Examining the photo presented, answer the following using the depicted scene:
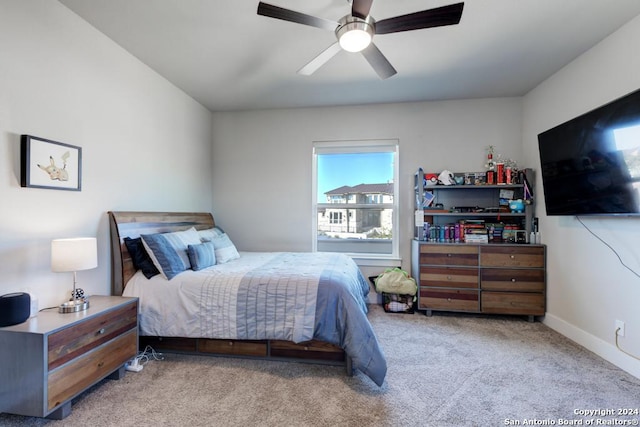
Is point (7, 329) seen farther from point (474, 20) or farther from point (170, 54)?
point (474, 20)

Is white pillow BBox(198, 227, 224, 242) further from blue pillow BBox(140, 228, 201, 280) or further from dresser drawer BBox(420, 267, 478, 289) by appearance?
dresser drawer BBox(420, 267, 478, 289)

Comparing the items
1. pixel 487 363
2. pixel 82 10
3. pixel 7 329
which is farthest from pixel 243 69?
pixel 487 363

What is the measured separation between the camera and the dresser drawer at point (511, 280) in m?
3.21

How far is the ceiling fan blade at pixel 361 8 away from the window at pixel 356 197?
7.28 feet

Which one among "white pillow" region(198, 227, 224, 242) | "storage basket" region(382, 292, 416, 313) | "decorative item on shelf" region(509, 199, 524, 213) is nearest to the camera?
"white pillow" region(198, 227, 224, 242)

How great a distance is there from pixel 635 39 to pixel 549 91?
3.22ft

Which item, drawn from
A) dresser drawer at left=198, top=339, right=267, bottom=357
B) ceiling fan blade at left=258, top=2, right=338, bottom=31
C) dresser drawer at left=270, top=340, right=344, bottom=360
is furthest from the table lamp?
ceiling fan blade at left=258, top=2, right=338, bottom=31

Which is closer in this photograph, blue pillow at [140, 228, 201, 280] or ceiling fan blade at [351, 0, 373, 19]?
ceiling fan blade at [351, 0, 373, 19]

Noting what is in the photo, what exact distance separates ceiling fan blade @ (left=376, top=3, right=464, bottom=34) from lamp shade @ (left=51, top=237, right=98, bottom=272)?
94.9 inches

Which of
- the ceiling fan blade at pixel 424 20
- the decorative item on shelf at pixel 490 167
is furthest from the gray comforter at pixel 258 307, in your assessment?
the decorative item on shelf at pixel 490 167

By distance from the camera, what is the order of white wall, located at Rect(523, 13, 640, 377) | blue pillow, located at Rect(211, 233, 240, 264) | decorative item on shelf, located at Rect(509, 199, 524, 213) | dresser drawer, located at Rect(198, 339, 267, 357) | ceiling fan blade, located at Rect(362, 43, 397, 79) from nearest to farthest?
1. ceiling fan blade, located at Rect(362, 43, 397, 79)
2. white wall, located at Rect(523, 13, 640, 377)
3. dresser drawer, located at Rect(198, 339, 267, 357)
4. blue pillow, located at Rect(211, 233, 240, 264)
5. decorative item on shelf, located at Rect(509, 199, 524, 213)

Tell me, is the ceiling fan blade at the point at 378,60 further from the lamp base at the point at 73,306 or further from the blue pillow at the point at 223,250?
the lamp base at the point at 73,306

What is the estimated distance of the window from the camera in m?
4.04

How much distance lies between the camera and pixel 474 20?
7.27 ft
